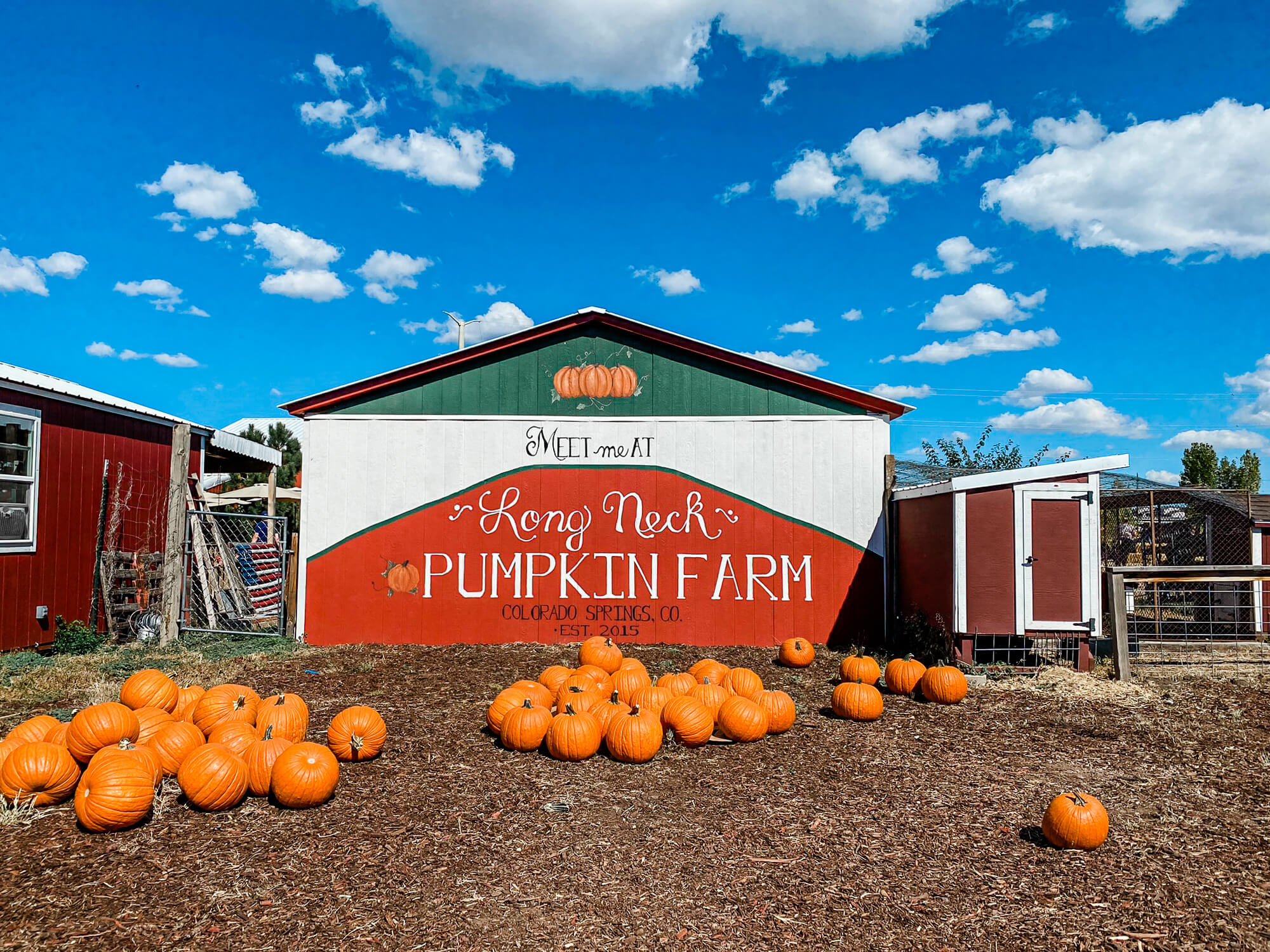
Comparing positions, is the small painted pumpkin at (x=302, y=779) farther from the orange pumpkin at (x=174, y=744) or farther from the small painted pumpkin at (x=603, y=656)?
the small painted pumpkin at (x=603, y=656)

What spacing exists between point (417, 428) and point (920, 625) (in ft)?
23.2

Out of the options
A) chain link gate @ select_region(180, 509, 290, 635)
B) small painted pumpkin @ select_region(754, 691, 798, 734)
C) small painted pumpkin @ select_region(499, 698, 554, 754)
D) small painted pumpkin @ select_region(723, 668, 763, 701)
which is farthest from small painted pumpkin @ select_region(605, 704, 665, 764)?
chain link gate @ select_region(180, 509, 290, 635)

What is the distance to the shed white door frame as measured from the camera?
8.45 meters

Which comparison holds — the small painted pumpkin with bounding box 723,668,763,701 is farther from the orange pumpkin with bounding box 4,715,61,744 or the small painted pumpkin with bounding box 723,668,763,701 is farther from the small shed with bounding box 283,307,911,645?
the orange pumpkin with bounding box 4,715,61,744

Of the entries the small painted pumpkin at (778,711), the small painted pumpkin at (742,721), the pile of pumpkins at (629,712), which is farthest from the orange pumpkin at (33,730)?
the small painted pumpkin at (778,711)

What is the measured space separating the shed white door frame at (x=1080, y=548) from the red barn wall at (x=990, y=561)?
0.06 metres

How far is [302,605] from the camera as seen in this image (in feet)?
34.5

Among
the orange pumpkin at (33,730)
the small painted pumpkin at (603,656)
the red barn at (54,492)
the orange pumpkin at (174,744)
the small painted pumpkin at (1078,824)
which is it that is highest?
the red barn at (54,492)

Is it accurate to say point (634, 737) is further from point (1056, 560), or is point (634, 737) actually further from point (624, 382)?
point (624, 382)

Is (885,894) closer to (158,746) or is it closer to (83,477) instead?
(158,746)

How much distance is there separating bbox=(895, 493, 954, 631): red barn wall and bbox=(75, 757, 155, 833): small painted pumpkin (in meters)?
7.69

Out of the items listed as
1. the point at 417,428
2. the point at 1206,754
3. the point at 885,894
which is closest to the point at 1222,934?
the point at 885,894

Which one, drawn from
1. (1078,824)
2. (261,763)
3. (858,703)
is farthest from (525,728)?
(1078,824)

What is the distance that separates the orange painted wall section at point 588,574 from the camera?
1052 centimetres
